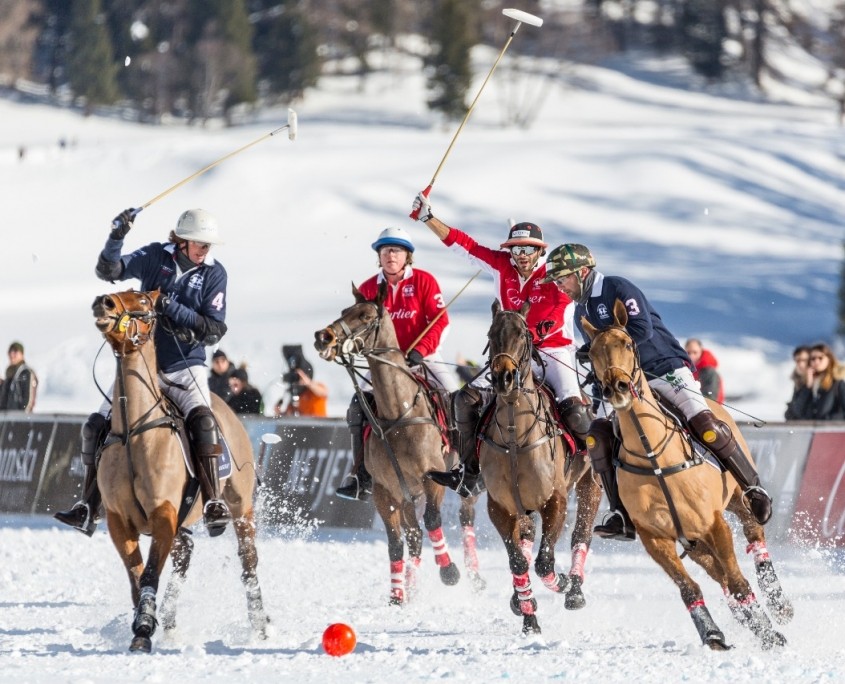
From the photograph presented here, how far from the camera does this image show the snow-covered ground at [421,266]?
8.09 metres

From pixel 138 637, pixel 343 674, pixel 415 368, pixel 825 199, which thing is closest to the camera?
pixel 343 674

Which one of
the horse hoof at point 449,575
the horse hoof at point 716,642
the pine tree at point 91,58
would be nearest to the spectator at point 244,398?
the horse hoof at point 449,575

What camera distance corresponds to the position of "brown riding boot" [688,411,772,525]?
8156mm

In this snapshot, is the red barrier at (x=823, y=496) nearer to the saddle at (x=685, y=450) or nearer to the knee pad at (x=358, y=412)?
the knee pad at (x=358, y=412)

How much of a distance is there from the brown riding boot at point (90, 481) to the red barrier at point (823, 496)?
23.3 ft

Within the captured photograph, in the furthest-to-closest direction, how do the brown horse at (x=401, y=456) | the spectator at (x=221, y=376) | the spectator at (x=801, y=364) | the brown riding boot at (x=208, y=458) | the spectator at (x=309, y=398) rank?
1. the spectator at (x=309, y=398)
2. the spectator at (x=221, y=376)
3. the spectator at (x=801, y=364)
4. the brown horse at (x=401, y=456)
5. the brown riding boot at (x=208, y=458)

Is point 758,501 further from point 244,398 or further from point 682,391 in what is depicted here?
point 244,398

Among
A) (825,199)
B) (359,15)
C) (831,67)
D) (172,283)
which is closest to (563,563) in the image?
(172,283)

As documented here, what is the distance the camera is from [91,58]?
7338cm

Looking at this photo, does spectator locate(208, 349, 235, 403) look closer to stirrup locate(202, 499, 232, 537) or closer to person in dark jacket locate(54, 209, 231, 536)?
person in dark jacket locate(54, 209, 231, 536)

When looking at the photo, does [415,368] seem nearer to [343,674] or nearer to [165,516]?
[165,516]

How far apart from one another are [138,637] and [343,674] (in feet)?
4.24

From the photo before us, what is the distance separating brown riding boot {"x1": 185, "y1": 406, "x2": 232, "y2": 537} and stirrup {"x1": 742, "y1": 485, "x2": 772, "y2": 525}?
3.19 m

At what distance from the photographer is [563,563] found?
1261 centimetres
